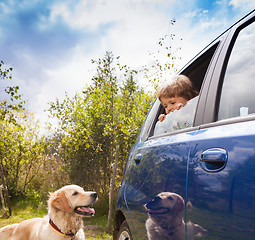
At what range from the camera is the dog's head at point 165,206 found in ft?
4.21

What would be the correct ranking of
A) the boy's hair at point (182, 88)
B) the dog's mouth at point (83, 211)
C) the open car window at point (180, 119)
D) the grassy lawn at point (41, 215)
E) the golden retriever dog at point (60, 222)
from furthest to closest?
the grassy lawn at point (41, 215) → the dog's mouth at point (83, 211) → the golden retriever dog at point (60, 222) → the boy's hair at point (182, 88) → the open car window at point (180, 119)

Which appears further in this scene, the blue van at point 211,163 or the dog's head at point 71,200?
the dog's head at point 71,200

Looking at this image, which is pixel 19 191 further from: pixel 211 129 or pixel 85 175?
pixel 211 129

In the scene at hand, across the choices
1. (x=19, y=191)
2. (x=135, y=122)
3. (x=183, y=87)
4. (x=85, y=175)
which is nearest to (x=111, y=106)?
(x=135, y=122)

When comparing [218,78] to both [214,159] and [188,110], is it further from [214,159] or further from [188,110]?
[214,159]

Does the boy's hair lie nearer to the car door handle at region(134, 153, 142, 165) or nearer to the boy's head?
the boy's head

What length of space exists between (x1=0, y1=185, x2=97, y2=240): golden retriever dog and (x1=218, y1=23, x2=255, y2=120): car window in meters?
2.83

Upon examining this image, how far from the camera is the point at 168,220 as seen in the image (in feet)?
4.49

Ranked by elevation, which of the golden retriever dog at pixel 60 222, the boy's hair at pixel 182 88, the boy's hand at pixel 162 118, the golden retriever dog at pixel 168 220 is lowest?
the golden retriever dog at pixel 60 222

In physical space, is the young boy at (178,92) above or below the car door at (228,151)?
above

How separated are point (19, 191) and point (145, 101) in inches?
284

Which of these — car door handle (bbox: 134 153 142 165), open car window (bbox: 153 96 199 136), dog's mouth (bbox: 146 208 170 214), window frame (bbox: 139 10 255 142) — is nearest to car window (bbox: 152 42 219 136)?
open car window (bbox: 153 96 199 136)

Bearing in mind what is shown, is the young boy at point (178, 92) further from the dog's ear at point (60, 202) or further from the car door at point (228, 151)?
the dog's ear at point (60, 202)

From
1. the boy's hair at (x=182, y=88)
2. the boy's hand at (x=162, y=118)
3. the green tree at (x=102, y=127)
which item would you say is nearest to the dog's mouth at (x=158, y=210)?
the boy's hand at (x=162, y=118)
